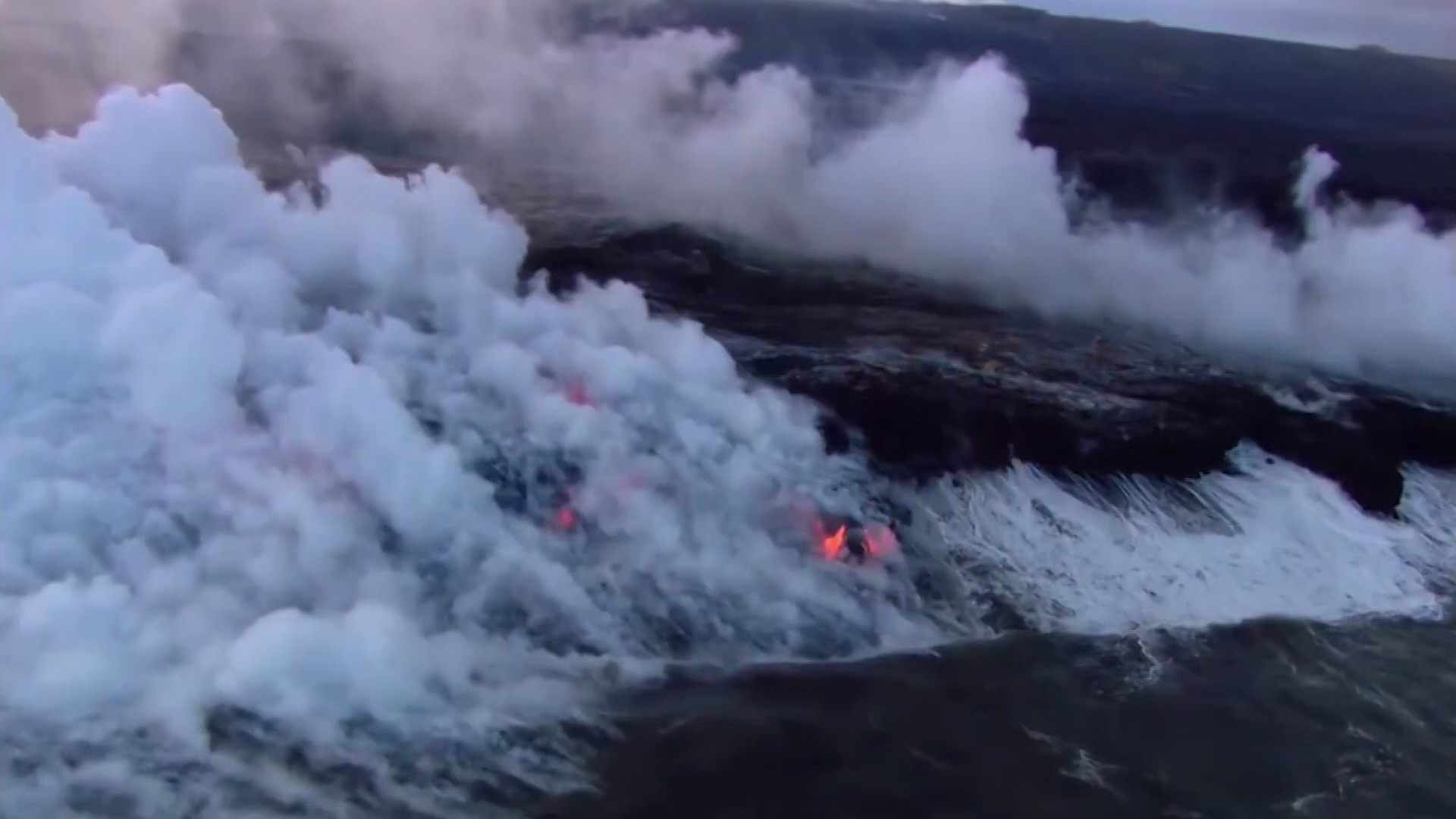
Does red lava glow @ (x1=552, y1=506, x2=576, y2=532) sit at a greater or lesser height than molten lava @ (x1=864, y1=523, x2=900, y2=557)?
greater

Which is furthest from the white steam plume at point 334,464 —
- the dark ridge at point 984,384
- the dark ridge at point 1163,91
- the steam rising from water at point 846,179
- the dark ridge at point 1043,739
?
the dark ridge at point 1163,91

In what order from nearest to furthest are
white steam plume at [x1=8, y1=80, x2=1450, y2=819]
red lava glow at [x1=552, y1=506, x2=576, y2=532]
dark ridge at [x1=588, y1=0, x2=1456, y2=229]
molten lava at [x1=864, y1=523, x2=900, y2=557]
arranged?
1. white steam plume at [x1=8, y1=80, x2=1450, y2=819]
2. red lava glow at [x1=552, y1=506, x2=576, y2=532]
3. molten lava at [x1=864, y1=523, x2=900, y2=557]
4. dark ridge at [x1=588, y1=0, x2=1456, y2=229]

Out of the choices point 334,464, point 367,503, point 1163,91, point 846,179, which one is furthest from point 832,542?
point 1163,91

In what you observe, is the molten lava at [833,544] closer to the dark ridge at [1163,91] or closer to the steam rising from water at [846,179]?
the steam rising from water at [846,179]

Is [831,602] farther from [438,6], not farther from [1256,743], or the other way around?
[438,6]

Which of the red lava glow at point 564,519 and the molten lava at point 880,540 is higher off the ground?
the red lava glow at point 564,519

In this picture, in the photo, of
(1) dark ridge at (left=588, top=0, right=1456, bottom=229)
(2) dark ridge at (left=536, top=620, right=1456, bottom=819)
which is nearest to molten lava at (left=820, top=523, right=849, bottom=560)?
(2) dark ridge at (left=536, top=620, right=1456, bottom=819)

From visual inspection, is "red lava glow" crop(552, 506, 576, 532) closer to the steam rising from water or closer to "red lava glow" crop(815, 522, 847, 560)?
"red lava glow" crop(815, 522, 847, 560)

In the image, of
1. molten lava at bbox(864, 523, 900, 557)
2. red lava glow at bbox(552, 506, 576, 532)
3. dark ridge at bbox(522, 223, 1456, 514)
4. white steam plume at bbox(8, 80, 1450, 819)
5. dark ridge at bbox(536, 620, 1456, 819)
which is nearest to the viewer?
white steam plume at bbox(8, 80, 1450, 819)

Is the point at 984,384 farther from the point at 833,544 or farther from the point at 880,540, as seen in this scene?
the point at 833,544

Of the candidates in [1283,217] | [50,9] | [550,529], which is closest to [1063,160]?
[1283,217]
